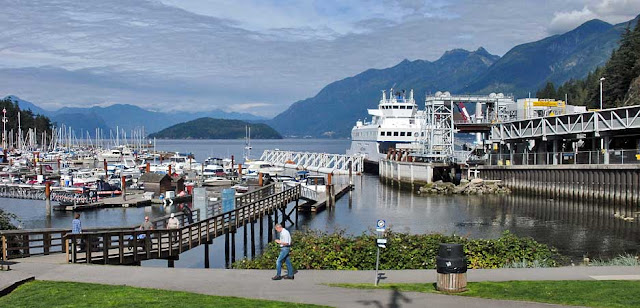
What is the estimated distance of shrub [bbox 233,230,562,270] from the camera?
21375mm

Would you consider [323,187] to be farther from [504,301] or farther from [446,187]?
[504,301]

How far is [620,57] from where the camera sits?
109 meters

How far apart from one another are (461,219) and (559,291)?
35468mm

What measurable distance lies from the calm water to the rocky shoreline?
3.16m

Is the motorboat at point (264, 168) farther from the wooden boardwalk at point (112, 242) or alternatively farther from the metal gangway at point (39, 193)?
the wooden boardwalk at point (112, 242)

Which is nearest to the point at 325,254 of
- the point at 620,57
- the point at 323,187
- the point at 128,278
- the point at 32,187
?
the point at 128,278

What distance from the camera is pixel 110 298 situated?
15.5 m

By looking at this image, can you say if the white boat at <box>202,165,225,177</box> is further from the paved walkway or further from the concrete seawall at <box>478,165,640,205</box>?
the paved walkway

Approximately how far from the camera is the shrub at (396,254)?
842 inches

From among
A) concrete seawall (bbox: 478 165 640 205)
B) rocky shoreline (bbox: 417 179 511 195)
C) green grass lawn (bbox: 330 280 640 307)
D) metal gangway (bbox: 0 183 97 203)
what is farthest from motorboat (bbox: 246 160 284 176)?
green grass lawn (bbox: 330 280 640 307)

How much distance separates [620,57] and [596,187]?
62754 millimetres

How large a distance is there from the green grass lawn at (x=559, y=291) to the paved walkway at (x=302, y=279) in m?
0.63

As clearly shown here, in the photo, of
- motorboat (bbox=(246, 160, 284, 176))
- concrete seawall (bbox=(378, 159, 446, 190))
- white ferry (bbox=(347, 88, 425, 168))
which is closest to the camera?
concrete seawall (bbox=(378, 159, 446, 190))

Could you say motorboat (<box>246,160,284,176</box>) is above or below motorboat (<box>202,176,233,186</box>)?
above
